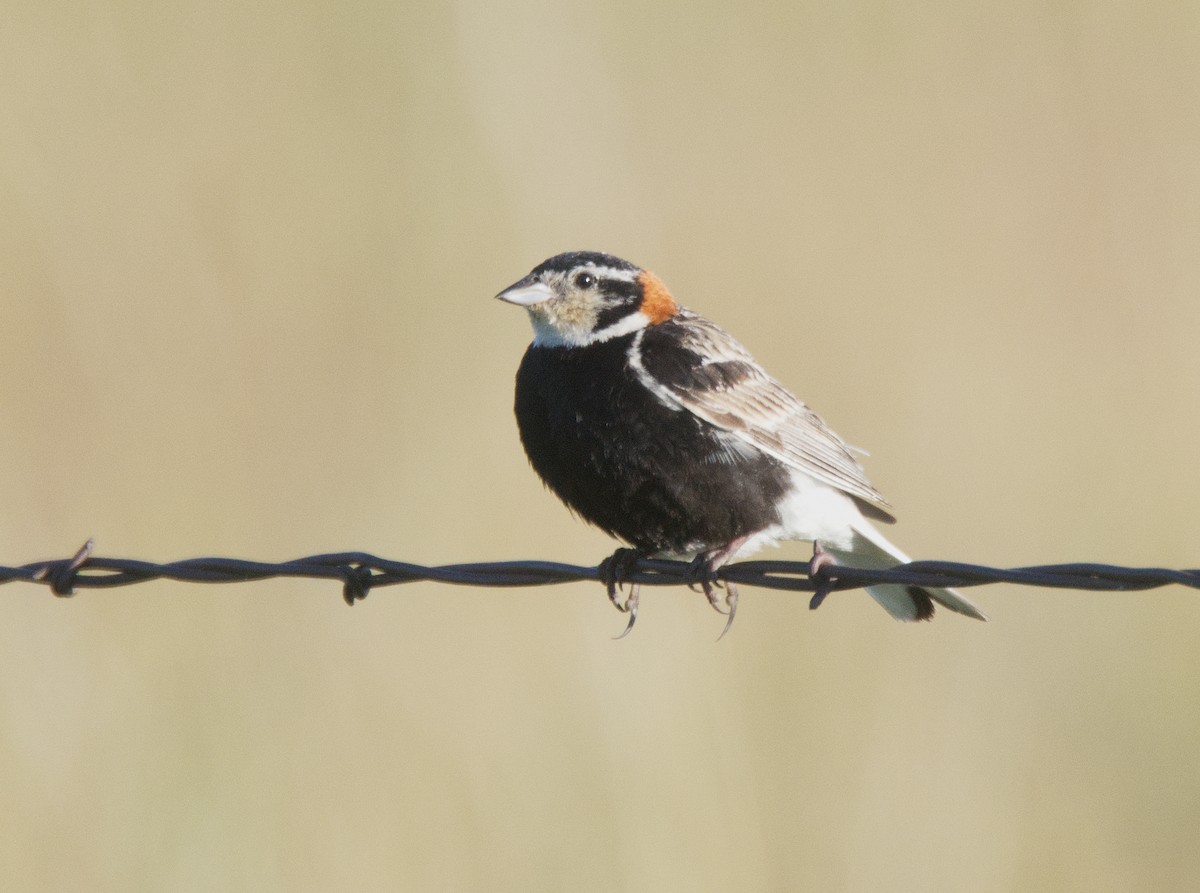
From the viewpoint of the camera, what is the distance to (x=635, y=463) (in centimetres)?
534

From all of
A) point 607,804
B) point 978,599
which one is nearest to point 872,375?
point 978,599

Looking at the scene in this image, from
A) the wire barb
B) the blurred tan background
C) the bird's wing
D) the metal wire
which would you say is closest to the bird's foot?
the bird's wing

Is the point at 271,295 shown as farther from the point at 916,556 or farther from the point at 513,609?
the point at 916,556

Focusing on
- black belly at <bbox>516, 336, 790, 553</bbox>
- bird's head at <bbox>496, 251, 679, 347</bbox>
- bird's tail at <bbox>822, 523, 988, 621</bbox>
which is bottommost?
bird's tail at <bbox>822, 523, 988, 621</bbox>

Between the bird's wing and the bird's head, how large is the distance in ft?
0.42

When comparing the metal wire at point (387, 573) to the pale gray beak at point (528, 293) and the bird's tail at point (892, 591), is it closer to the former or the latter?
the bird's tail at point (892, 591)

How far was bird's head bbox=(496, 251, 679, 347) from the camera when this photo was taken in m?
5.85

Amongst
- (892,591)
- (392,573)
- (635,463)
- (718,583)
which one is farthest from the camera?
(892,591)

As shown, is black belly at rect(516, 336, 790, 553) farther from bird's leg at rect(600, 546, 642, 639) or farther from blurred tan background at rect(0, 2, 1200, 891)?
blurred tan background at rect(0, 2, 1200, 891)

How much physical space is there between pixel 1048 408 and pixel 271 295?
14.0 ft

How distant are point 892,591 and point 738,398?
0.96 m

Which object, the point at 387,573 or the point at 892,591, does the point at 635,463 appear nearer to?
the point at 892,591

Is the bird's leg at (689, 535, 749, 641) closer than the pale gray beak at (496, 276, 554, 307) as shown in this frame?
Yes

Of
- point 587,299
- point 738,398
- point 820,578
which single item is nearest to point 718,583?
point 738,398
